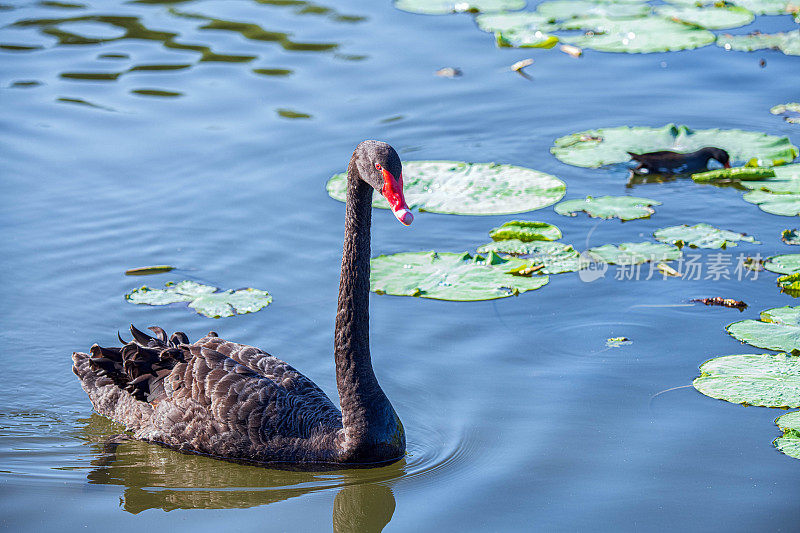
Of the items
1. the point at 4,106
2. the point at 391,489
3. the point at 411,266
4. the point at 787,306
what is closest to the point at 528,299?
the point at 411,266

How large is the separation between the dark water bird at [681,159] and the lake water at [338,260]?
0.67ft

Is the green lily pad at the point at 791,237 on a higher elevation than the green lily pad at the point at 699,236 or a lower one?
higher

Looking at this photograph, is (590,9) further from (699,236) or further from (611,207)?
(699,236)

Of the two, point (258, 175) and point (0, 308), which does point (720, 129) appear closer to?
point (258, 175)

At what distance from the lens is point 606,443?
5668mm

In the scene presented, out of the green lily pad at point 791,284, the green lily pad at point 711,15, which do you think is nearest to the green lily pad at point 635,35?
the green lily pad at point 711,15

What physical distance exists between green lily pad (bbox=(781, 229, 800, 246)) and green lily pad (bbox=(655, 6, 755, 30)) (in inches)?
186

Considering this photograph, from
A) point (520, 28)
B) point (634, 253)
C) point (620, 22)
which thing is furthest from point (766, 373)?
point (520, 28)

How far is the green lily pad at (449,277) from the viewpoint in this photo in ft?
23.2

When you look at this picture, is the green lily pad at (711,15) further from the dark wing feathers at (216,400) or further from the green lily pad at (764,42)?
the dark wing feathers at (216,400)

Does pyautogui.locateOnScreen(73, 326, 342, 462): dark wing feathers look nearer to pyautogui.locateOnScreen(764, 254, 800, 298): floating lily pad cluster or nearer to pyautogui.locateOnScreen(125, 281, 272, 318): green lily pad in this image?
pyautogui.locateOnScreen(125, 281, 272, 318): green lily pad

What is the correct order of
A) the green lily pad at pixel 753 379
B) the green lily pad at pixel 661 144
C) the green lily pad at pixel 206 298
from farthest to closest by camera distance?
the green lily pad at pixel 661 144
the green lily pad at pixel 206 298
the green lily pad at pixel 753 379

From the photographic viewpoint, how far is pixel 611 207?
823 cm

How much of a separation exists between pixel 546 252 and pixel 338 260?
1.55 meters
